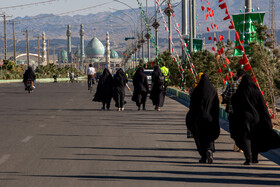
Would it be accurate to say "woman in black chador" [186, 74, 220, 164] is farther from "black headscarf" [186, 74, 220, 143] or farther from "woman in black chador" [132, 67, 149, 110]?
"woman in black chador" [132, 67, 149, 110]

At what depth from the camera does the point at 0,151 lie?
12.3m

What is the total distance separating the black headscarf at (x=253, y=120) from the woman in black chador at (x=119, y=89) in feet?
43.8

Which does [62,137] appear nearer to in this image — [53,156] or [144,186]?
[53,156]

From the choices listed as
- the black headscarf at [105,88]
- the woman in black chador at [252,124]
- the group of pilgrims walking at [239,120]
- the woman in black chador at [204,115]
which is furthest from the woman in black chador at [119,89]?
the woman in black chador at [252,124]

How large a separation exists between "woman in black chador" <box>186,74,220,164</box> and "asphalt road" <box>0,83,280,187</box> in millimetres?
394

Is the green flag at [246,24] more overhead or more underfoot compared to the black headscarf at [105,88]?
more overhead

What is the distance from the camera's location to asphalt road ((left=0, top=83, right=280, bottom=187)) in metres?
9.17

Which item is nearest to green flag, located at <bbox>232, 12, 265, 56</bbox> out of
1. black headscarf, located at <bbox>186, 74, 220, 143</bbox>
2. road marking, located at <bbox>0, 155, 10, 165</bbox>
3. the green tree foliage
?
the green tree foliage

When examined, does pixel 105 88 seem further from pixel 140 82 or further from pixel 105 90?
pixel 140 82

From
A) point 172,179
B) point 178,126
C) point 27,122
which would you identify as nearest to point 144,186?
point 172,179

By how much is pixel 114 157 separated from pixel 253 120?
7.88ft

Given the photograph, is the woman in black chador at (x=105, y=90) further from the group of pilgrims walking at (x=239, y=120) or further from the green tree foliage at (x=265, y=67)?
the group of pilgrims walking at (x=239, y=120)

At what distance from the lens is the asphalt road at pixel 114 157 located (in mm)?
9172

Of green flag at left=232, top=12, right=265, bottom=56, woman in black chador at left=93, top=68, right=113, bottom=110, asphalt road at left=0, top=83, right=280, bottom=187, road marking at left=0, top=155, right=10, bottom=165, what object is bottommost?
asphalt road at left=0, top=83, right=280, bottom=187
